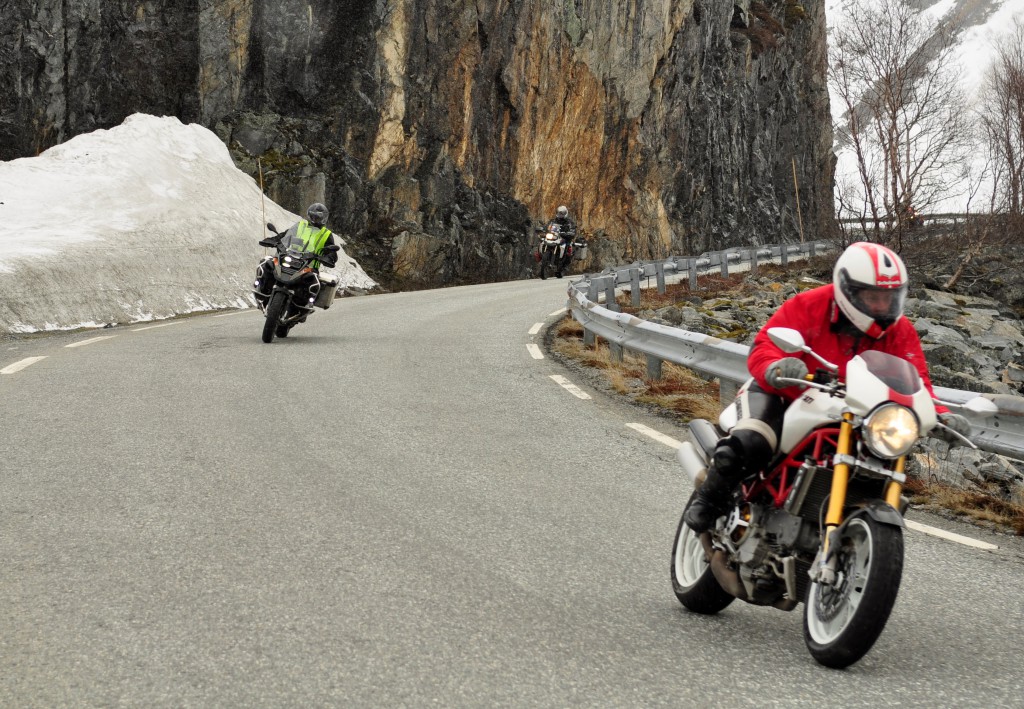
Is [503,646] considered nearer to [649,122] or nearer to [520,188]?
[520,188]

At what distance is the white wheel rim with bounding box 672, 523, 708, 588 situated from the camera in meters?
4.68

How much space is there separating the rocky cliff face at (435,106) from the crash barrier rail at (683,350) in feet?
34.3

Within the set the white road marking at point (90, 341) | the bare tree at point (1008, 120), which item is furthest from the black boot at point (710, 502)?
the bare tree at point (1008, 120)

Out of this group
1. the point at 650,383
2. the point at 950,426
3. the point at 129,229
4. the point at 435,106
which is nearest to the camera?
the point at 950,426

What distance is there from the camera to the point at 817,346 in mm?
4441

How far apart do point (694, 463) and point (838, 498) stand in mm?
1025

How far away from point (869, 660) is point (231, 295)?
775 inches

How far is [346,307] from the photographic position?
2100 cm

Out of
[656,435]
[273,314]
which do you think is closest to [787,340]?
[656,435]

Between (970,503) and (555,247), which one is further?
(555,247)

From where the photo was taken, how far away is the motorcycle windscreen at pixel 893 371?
3.81 m

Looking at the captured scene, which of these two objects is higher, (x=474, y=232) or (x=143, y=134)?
(x=143, y=134)

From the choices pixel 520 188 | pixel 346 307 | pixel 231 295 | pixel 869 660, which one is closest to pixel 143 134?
pixel 231 295

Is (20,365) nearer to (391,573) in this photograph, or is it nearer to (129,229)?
(391,573)
